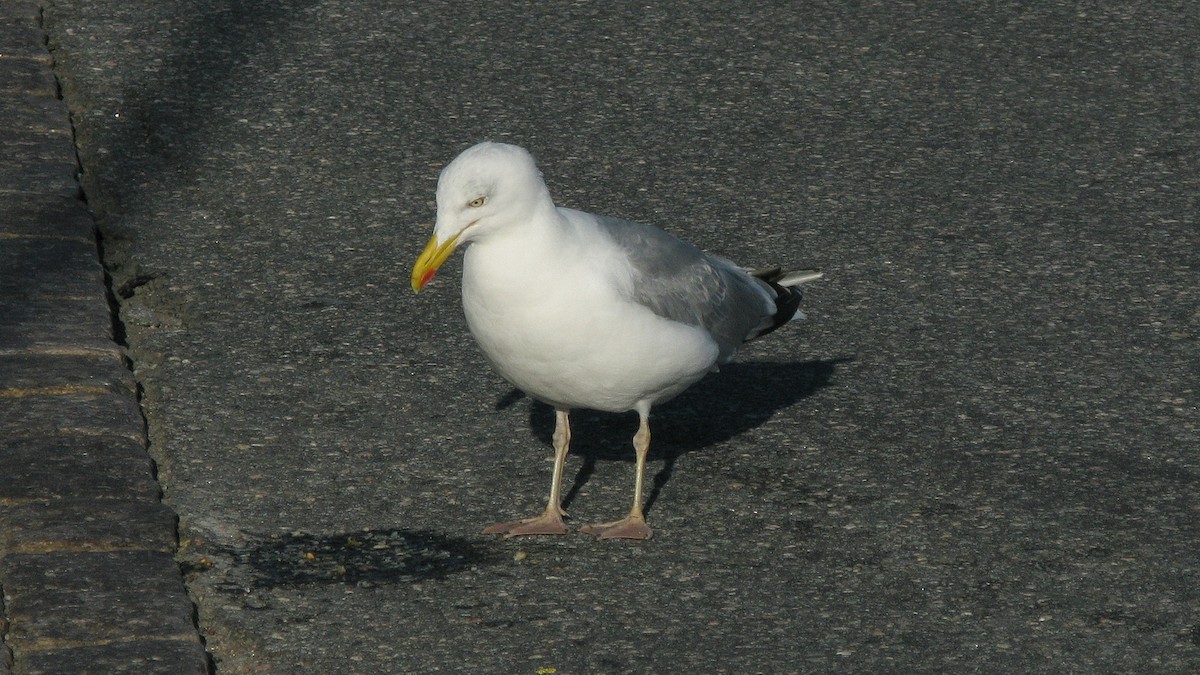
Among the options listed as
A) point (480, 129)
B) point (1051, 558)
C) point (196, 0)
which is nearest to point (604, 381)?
point (1051, 558)

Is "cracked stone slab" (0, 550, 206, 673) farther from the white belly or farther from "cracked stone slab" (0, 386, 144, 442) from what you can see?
the white belly

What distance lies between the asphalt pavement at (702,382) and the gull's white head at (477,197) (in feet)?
2.41

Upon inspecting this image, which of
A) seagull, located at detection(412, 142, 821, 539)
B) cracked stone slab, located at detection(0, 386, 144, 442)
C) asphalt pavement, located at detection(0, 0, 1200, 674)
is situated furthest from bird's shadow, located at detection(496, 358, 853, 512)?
cracked stone slab, located at detection(0, 386, 144, 442)

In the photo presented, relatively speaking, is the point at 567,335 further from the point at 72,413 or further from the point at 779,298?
the point at 72,413

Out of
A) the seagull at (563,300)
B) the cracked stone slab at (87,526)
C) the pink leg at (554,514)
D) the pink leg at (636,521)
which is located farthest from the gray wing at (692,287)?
the cracked stone slab at (87,526)

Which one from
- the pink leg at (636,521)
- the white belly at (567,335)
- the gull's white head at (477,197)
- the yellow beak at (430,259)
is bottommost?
the pink leg at (636,521)

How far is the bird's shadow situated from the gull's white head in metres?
0.91

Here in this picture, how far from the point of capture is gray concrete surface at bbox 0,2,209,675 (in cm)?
356

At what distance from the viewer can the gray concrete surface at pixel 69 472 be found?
3557 millimetres

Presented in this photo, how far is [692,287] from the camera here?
4.42m

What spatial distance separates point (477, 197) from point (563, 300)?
1.07ft

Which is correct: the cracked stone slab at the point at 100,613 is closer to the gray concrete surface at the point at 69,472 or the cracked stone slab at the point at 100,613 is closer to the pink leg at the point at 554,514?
the gray concrete surface at the point at 69,472

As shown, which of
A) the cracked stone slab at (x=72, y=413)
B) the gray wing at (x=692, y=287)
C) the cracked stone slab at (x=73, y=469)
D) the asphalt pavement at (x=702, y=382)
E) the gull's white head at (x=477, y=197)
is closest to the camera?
the asphalt pavement at (x=702, y=382)

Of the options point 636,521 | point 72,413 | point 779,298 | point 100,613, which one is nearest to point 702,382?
point 779,298
